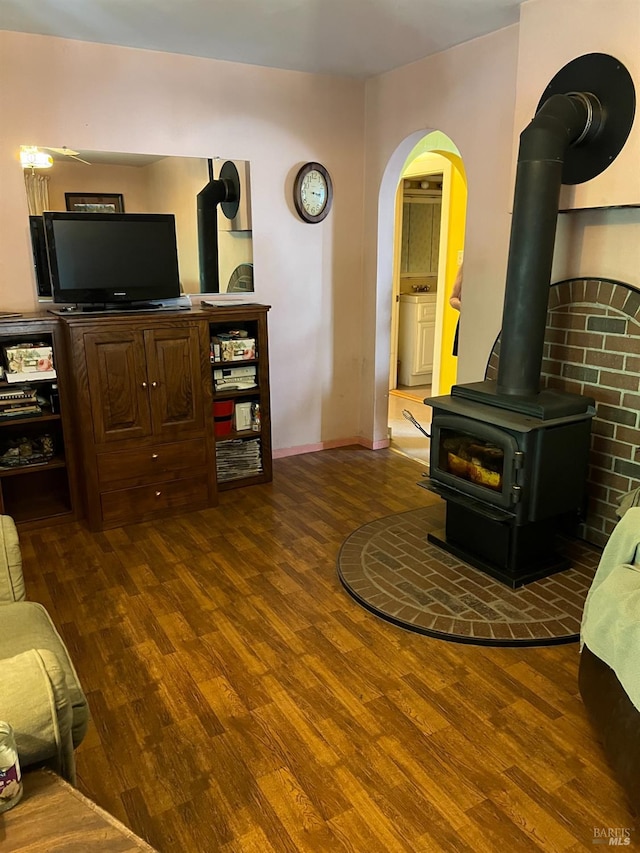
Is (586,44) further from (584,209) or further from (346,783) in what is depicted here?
(346,783)

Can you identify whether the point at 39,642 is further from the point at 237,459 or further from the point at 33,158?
the point at 33,158

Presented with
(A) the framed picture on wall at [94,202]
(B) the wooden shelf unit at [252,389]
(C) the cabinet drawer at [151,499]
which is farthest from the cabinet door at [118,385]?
(A) the framed picture on wall at [94,202]

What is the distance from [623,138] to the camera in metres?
2.51

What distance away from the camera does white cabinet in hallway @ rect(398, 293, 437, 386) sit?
6.23 meters

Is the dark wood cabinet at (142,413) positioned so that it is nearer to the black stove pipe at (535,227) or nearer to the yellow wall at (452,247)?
the black stove pipe at (535,227)

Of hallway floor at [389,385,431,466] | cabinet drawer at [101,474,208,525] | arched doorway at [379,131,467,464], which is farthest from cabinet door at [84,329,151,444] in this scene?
arched doorway at [379,131,467,464]

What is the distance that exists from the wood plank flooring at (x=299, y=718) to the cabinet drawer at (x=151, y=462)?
42 centimetres

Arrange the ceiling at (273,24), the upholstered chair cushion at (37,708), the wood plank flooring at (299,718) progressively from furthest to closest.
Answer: the ceiling at (273,24) → the wood plank flooring at (299,718) → the upholstered chair cushion at (37,708)

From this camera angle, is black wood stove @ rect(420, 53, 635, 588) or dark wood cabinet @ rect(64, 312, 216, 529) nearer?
black wood stove @ rect(420, 53, 635, 588)

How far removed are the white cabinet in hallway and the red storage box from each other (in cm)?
296

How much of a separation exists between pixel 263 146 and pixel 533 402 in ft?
7.92

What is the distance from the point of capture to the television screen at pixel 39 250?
3.33 metres

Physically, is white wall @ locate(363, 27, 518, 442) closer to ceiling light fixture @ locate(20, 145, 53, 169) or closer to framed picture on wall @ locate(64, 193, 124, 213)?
framed picture on wall @ locate(64, 193, 124, 213)

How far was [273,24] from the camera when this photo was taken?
307 cm
